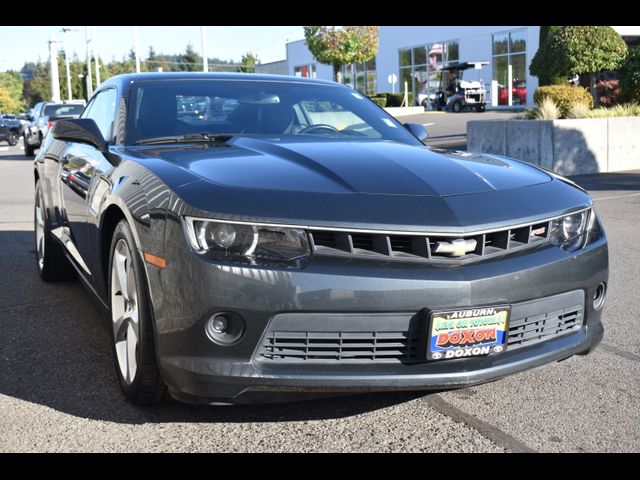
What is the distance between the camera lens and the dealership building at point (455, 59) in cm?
3708

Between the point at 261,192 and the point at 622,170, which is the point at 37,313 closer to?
the point at 261,192

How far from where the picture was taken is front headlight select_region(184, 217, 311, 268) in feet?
9.11

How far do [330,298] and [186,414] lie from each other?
946 millimetres

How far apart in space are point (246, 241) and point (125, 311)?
2.92 ft

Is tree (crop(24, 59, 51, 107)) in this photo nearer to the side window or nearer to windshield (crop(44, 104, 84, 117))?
windshield (crop(44, 104, 84, 117))

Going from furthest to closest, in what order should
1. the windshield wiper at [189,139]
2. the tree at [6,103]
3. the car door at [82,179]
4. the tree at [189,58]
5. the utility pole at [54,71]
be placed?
the tree at [189,58], the tree at [6,103], the utility pole at [54,71], the car door at [82,179], the windshield wiper at [189,139]

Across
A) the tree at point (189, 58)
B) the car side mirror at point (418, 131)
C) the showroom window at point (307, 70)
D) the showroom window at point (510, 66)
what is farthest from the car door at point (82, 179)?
the tree at point (189, 58)

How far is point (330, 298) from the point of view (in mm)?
2713

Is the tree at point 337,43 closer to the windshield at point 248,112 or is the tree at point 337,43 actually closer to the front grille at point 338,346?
the windshield at point 248,112

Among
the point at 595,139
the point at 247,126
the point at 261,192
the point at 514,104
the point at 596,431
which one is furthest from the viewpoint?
the point at 514,104

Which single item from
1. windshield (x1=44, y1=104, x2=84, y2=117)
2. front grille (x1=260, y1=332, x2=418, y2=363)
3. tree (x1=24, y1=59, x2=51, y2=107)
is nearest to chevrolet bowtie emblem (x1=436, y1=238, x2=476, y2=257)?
front grille (x1=260, y1=332, x2=418, y2=363)

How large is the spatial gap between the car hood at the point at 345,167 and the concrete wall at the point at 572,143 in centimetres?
1003

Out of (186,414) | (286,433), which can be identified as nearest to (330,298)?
(286,433)

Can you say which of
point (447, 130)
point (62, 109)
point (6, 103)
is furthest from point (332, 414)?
point (6, 103)
